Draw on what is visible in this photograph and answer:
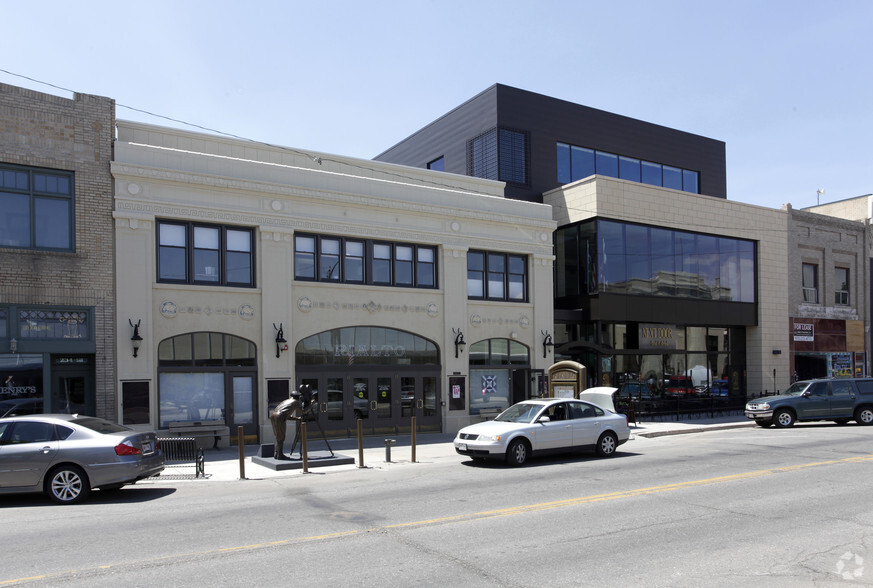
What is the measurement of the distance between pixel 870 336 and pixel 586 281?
755 inches

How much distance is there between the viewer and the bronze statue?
1560 centimetres

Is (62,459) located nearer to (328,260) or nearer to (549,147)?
(328,260)

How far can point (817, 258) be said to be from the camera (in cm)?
3484

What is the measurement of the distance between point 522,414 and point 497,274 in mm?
8845

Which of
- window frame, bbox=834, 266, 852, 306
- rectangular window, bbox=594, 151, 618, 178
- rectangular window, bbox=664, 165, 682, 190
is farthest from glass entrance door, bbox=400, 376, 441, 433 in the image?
window frame, bbox=834, 266, 852, 306

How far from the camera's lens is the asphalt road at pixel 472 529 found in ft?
23.1

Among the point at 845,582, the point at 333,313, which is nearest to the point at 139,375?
the point at 333,313

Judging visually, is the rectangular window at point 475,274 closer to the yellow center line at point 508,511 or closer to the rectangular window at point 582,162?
the rectangular window at point 582,162

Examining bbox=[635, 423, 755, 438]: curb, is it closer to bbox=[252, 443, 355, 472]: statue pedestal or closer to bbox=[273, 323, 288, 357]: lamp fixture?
bbox=[252, 443, 355, 472]: statue pedestal

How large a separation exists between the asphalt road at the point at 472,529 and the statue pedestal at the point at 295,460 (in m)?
0.95

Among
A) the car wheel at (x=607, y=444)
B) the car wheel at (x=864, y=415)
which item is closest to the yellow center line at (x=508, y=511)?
the car wheel at (x=607, y=444)

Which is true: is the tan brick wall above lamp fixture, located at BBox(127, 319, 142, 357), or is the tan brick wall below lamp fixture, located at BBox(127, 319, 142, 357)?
above

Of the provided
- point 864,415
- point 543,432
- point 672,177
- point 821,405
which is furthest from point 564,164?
point 543,432

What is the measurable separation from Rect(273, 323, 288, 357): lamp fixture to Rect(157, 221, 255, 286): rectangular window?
150 cm
